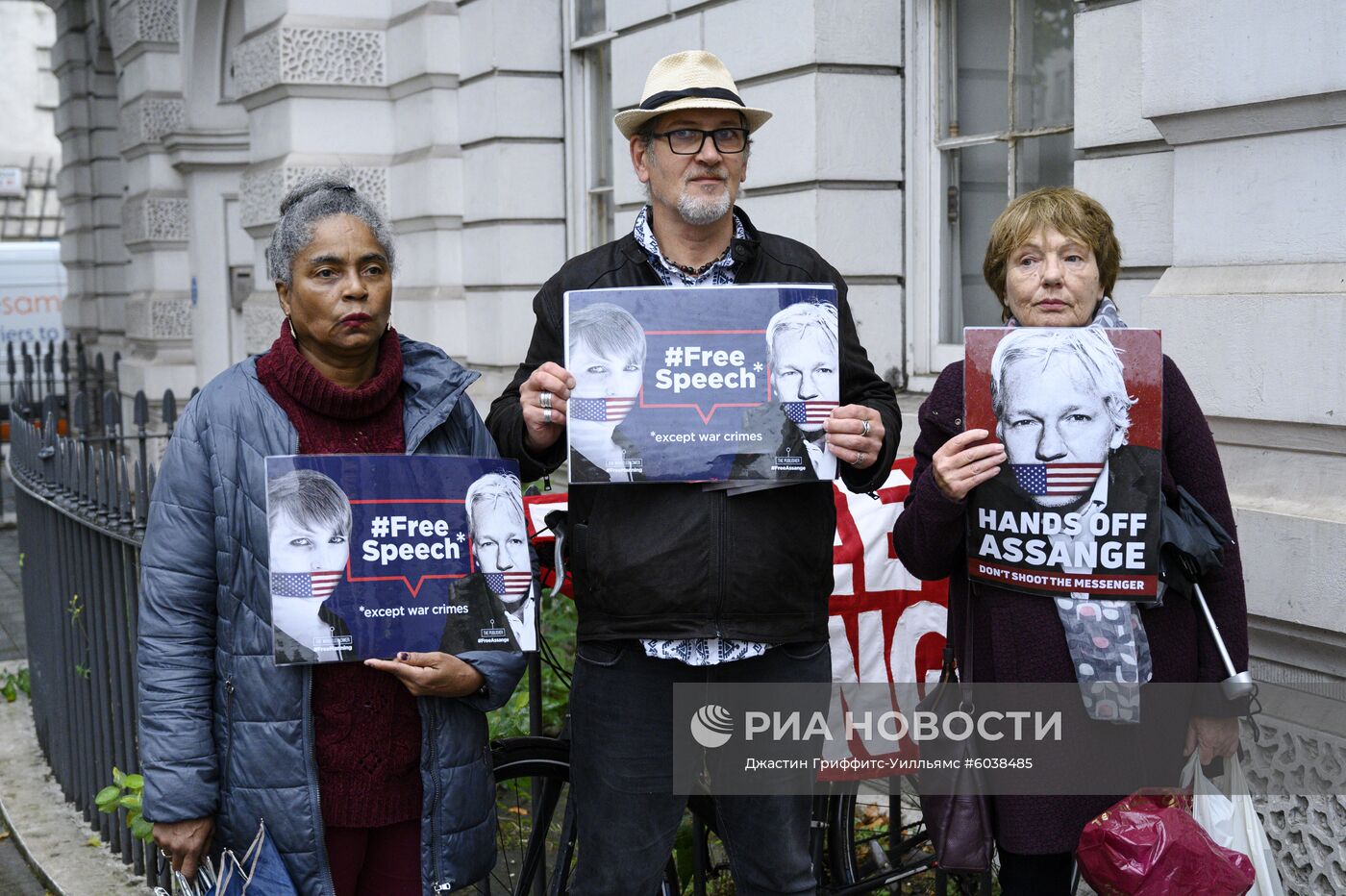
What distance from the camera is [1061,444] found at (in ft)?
9.12

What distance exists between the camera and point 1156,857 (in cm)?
264

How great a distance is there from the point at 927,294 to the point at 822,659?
3.39 m

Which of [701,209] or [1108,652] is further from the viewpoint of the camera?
[701,209]

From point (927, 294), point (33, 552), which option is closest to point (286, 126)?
point (33, 552)

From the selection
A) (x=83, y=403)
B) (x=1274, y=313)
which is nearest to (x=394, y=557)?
(x=1274, y=313)

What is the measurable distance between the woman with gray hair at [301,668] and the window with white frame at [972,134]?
340 cm

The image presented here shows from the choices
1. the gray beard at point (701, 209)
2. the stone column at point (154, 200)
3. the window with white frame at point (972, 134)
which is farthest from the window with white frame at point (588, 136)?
the stone column at point (154, 200)

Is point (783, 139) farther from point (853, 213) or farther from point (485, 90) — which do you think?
point (485, 90)

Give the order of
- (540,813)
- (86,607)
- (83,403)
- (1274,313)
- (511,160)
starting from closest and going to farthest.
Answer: (540,813)
(1274,313)
(86,607)
(83,403)
(511,160)

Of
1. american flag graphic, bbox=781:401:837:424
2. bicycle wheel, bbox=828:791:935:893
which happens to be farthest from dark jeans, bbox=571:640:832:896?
bicycle wheel, bbox=828:791:935:893

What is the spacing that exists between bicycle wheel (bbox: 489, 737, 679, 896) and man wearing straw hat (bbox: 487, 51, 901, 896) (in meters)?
0.44

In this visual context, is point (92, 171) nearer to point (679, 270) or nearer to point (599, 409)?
point (679, 270)

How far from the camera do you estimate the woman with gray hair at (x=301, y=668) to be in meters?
2.66

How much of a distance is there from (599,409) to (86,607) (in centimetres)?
284
